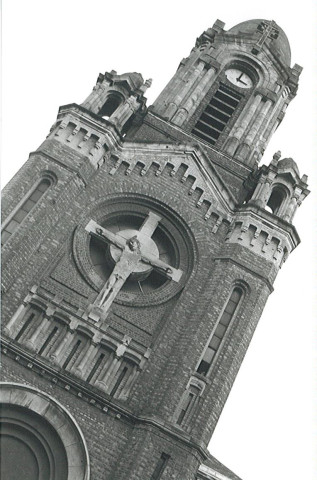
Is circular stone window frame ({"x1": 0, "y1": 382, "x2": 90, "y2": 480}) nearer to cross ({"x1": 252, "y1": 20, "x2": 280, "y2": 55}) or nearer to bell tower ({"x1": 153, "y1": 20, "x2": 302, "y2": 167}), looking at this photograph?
bell tower ({"x1": 153, "y1": 20, "x2": 302, "y2": 167})

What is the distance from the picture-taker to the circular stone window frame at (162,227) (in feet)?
57.7

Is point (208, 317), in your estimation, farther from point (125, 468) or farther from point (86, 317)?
point (125, 468)

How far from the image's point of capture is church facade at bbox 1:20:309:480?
14281mm

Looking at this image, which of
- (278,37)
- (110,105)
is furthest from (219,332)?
(278,37)

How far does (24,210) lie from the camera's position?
17031 millimetres

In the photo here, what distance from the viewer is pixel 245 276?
17.8 meters

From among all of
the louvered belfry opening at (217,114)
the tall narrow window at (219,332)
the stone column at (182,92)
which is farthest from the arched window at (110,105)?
the tall narrow window at (219,332)

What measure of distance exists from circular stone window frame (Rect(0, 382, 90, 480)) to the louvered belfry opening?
1319 centimetres

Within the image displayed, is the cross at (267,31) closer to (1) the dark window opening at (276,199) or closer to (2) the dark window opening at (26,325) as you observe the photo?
(1) the dark window opening at (276,199)

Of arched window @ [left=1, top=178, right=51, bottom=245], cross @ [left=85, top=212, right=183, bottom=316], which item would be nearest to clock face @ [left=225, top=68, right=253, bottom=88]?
cross @ [left=85, top=212, right=183, bottom=316]

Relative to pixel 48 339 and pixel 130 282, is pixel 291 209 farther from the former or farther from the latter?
pixel 48 339

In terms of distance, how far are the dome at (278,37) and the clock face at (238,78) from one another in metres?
2.50

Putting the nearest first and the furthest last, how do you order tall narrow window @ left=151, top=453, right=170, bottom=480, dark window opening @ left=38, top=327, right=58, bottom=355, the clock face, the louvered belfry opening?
tall narrow window @ left=151, top=453, right=170, bottom=480 → dark window opening @ left=38, top=327, right=58, bottom=355 → the louvered belfry opening → the clock face

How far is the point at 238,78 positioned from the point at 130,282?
13083mm
